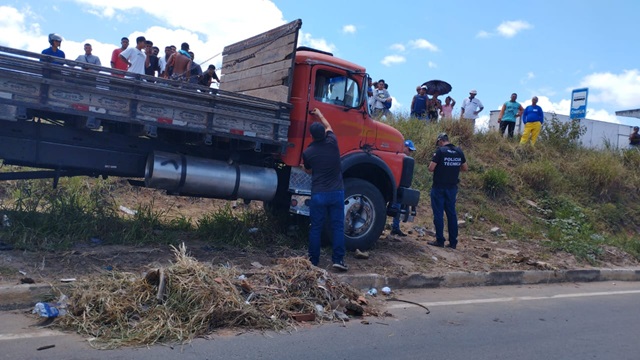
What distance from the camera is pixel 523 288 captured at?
8617mm

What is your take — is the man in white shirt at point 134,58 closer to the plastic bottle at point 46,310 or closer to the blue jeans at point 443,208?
the blue jeans at point 443,208

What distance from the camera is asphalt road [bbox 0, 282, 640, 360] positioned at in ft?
15.5

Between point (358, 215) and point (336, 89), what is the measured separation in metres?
1.87

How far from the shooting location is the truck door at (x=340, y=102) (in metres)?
8.26

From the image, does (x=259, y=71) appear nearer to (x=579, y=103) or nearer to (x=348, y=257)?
(x=348, y=257)

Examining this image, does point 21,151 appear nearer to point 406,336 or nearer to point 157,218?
point 157,218

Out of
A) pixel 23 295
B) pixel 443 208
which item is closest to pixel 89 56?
pixel 23 295

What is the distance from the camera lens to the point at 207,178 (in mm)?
7730

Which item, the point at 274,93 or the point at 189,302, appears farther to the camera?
the point at 274,93

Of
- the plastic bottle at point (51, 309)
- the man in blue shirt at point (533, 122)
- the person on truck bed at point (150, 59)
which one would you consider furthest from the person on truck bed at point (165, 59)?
the man in blue shirt at point (533, 122)

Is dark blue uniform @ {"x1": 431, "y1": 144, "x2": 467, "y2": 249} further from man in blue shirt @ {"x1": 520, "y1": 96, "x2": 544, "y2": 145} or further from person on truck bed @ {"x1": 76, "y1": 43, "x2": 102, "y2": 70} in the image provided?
man in blue shirt @ {"x1": 520, "y1": 96, "x2": 544, "y2": 145}

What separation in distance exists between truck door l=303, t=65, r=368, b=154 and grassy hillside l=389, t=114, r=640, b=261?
13.2 feet

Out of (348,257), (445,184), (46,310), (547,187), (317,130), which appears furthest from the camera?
(547,187)

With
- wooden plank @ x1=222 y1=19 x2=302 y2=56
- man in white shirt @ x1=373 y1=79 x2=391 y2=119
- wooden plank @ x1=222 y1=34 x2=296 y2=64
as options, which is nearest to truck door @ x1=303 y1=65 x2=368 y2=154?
wooden plank @ x1=222 y1=34 x2=296 y2=64
